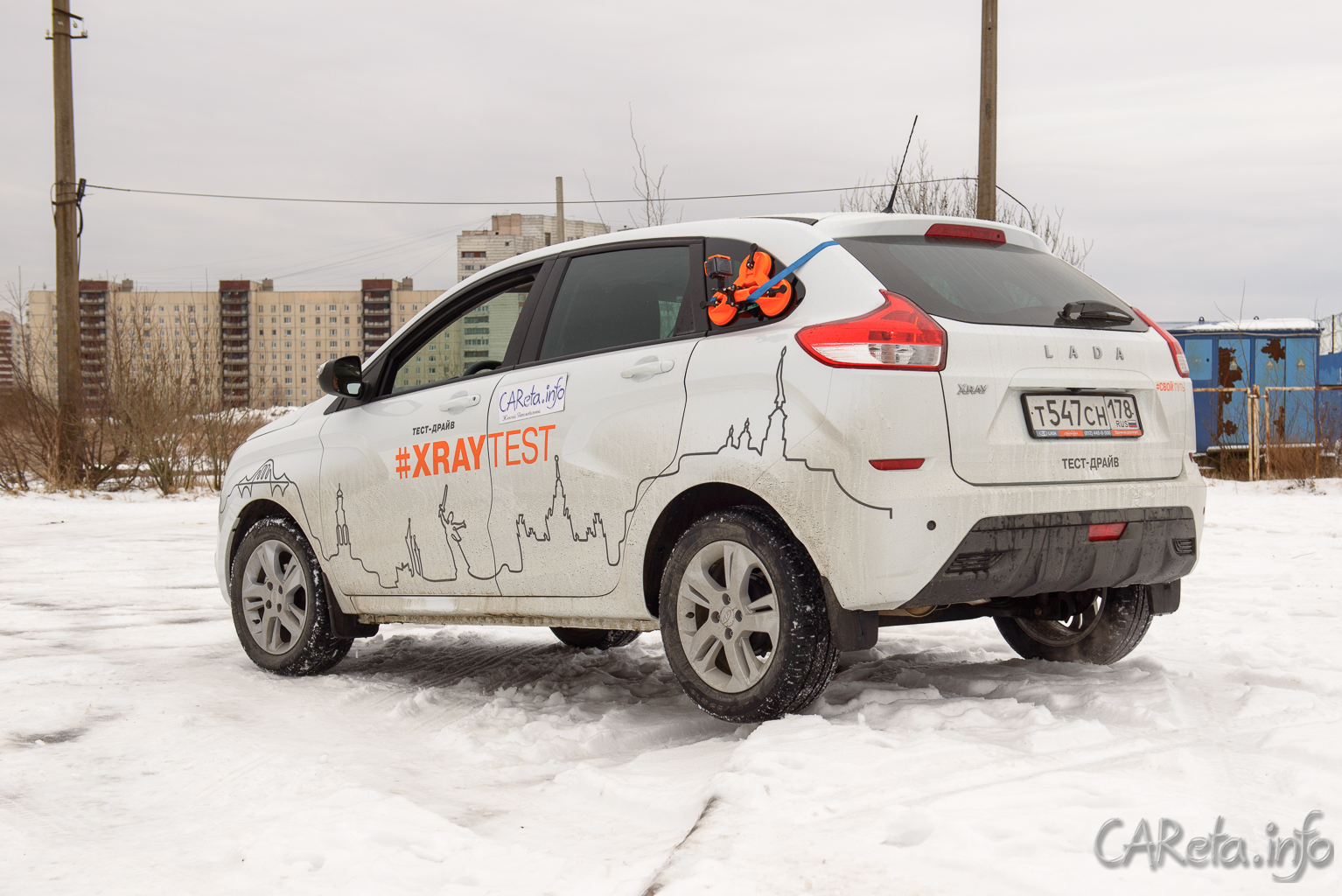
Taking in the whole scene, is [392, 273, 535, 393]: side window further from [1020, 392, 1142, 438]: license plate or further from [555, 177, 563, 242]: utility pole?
[555, 177, 563, 242]: utility pole

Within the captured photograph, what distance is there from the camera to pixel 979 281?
3998 mm

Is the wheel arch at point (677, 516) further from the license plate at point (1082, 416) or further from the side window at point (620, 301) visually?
the license plate at point (1082, 416)

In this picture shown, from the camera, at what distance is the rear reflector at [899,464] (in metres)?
3.49

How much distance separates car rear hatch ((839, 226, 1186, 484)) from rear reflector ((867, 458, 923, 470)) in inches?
5.1

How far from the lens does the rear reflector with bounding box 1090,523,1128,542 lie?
380cm

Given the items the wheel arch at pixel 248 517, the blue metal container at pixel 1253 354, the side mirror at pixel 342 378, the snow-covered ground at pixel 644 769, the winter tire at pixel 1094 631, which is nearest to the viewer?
the snow-covered ground at pixel 644 769

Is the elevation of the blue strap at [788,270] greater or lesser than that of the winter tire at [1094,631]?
Answer: greater

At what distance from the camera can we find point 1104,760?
10.8 feet

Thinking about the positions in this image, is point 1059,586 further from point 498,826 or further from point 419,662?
point 419,662

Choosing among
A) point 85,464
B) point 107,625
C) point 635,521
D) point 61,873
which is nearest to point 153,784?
point 61,873

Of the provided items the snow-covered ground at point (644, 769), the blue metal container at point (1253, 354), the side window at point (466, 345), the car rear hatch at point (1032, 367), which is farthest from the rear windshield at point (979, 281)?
the blue metal container at point (1253, 354)

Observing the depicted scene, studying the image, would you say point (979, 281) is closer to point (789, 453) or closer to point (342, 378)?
point (789, 453)

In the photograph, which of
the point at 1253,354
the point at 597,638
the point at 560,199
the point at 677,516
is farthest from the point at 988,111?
the point at 560,199

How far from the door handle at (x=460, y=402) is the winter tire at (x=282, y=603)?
117 cm
